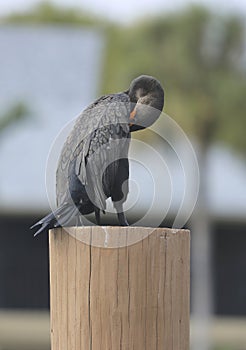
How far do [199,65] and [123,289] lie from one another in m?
22.8

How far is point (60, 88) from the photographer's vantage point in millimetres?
31656

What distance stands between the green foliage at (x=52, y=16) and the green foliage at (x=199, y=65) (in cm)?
3400

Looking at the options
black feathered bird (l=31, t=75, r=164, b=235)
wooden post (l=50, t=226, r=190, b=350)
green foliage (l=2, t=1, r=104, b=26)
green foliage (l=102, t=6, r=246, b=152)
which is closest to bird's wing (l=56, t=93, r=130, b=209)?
black feathered bird (l=31, t=75, r=164, b=235)

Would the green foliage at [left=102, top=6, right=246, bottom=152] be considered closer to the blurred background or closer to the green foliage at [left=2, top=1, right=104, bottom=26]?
the blurred background

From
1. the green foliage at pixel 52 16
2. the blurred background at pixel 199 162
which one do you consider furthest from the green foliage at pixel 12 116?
the green foliage at pixel 52 16

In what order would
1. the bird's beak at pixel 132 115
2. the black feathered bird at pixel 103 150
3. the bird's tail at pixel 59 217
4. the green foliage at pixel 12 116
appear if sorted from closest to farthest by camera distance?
the bird's tail at pixel 59 217 → the black feathered bird at pixel 103 150 → the bird's beak at pixel 132 115 → the green foliage at pixel 12 116

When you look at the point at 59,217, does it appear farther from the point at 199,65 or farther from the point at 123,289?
the point at 199,65

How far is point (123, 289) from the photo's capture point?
14.2 feet

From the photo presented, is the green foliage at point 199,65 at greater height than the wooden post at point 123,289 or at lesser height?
greater

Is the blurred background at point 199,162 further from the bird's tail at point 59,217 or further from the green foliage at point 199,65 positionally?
the bird's tail at point 59,217

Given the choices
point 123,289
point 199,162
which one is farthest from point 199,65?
point 123,289

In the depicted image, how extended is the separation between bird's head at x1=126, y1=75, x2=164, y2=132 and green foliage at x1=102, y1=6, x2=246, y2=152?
68.3 ft

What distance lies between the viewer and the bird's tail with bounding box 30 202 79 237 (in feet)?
15.6

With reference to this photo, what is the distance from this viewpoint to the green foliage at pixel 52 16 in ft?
202
